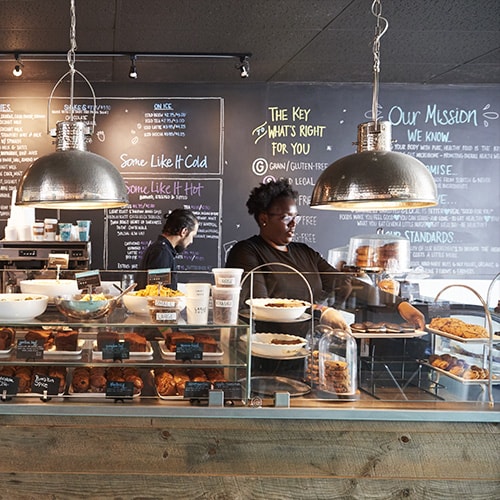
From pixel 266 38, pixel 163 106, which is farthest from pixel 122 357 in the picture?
pixel 163 106

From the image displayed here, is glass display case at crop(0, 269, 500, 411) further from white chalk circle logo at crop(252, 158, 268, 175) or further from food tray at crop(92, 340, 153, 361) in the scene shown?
white chalk circle logo at crop(252, 158, 268, 175)

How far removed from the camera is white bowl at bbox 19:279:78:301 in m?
2.23

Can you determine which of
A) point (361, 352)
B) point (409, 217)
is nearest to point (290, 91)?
point (409, 217)

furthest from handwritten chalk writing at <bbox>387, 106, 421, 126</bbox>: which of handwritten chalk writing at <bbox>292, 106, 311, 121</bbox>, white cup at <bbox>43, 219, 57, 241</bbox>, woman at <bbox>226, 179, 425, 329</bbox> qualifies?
white cup at <bbox>43, 219, 57, 241</bbox>

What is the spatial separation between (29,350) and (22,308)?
15 cm

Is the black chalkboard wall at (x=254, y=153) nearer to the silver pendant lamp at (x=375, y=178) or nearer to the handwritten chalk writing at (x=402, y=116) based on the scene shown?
the handwritten chalk writing at (x=402, y=116)

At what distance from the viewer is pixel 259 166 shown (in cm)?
503

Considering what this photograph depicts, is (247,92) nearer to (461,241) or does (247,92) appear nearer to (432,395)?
(461,241)

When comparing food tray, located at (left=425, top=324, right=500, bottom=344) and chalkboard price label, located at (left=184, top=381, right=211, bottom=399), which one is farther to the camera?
food tray, located at (left=425, top=324, right=500, bottom=344)

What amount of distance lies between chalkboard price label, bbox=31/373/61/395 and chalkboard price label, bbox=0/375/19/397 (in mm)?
61

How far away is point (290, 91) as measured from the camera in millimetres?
5023

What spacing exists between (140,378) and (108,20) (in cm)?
245

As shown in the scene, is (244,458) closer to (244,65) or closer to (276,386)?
(276,386)

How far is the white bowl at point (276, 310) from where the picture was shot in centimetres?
217
